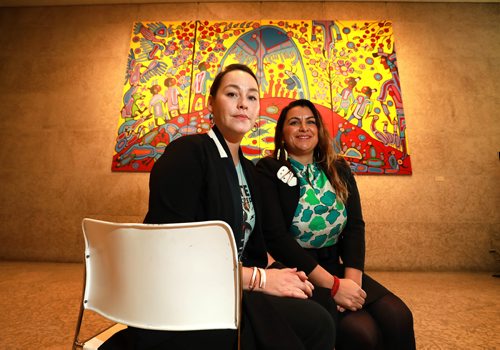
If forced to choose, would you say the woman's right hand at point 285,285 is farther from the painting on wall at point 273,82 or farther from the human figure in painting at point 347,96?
the human figure in painting at point 347,96

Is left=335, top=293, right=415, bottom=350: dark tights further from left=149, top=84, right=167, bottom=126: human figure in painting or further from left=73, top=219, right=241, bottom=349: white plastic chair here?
left=149, top=84, right=167, bottom=126: human figure in painting

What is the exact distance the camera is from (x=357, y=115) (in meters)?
3.61

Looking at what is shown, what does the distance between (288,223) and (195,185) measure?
61 centimetres

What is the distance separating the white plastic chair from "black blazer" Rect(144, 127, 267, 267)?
176 millimetres

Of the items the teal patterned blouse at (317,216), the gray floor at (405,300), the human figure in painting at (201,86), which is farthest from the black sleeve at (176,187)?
the human figure in painting at (201,86)

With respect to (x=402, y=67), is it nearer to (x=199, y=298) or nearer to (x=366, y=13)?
(x=366, y=13)

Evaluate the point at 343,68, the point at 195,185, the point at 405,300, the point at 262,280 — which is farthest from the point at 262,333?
the point at 343,68

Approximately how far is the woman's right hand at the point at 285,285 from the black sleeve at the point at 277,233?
0.84 feet

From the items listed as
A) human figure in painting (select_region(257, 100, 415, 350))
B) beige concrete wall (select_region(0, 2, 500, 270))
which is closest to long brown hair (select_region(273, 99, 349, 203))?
human figure in painting (select_region(257, 100, 415, 350))

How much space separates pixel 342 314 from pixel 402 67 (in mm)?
4109

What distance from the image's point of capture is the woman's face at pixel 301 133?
143cm

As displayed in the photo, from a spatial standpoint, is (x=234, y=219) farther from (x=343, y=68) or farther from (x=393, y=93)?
(x=393, y=93)

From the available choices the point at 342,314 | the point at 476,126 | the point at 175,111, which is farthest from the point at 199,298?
the point at 476,126

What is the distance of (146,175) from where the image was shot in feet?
12.2
